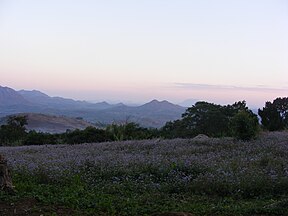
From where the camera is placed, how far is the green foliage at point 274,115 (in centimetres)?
2795

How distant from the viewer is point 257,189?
893cm

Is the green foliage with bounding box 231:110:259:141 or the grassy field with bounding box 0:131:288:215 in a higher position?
the green foliage with bounding box 231:110:259:141

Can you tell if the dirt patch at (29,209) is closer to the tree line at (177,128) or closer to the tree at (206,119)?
the tree line at (177,128)

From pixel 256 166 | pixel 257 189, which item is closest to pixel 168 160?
pixel 256 166

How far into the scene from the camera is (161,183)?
9.88m

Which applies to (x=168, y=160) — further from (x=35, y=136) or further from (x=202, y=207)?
(x=35, y=136)

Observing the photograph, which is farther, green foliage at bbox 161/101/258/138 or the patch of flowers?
green foliage at bbox 161/101/258/138

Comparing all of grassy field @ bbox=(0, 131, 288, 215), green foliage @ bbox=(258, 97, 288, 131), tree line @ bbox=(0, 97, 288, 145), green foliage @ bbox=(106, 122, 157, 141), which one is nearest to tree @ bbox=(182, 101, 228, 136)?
tree line @ bbox=(0, 97, 288, 145)

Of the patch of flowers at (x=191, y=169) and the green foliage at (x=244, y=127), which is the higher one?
the green foliage at (x=244, y=127)

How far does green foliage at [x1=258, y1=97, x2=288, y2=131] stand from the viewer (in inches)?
1100

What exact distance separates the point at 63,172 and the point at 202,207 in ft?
14.9

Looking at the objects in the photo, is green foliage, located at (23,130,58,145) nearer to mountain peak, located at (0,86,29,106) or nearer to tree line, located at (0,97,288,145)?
tree line, located at (0,97,288,145)

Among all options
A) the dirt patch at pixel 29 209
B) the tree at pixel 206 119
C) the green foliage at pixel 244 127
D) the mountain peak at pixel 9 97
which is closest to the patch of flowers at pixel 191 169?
the green foliage at pixel 244 127

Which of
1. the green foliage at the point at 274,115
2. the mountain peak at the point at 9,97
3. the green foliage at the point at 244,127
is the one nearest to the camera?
the green foliage at the point at 244,127
